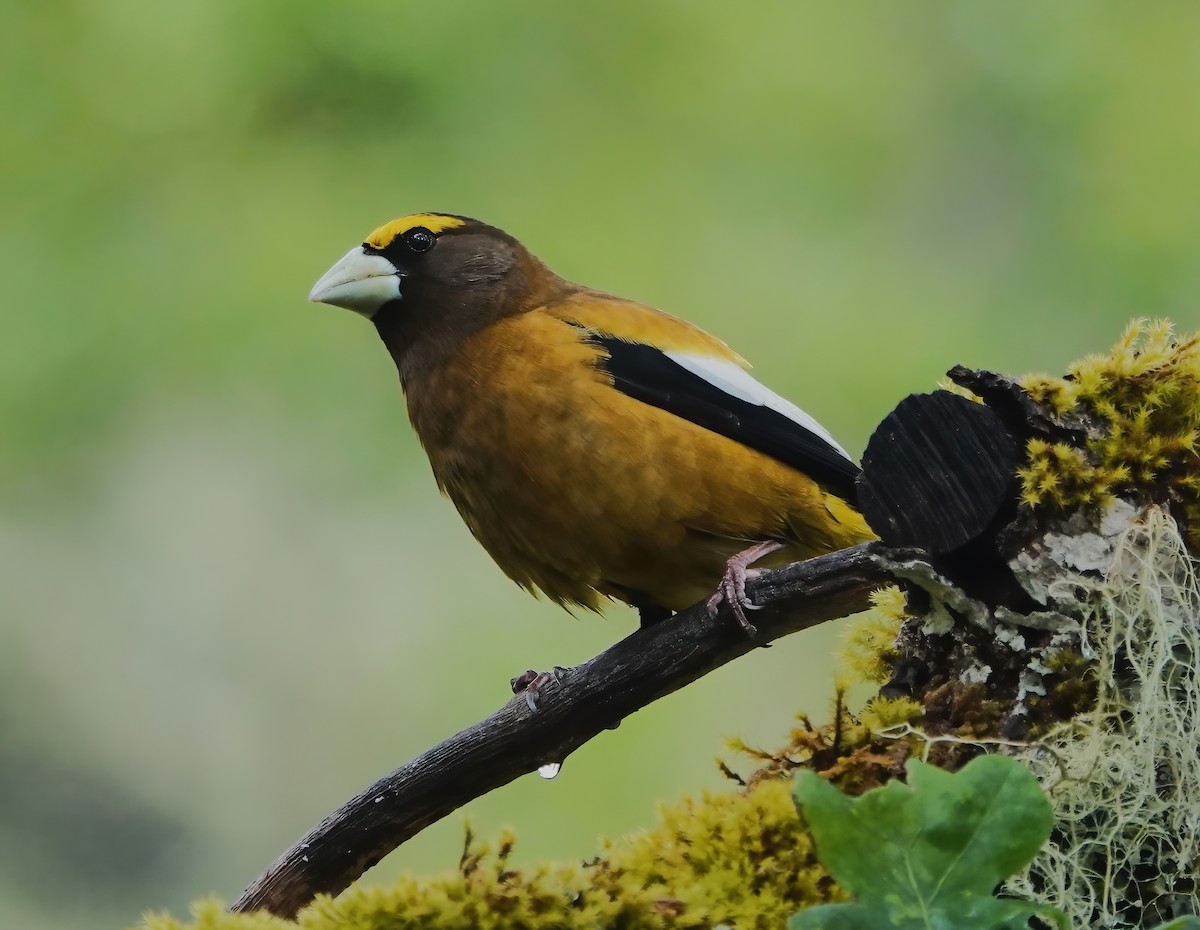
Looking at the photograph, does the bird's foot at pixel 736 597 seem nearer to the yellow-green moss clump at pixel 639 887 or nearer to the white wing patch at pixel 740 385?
the yellow-green moss clump at pixel 639 887

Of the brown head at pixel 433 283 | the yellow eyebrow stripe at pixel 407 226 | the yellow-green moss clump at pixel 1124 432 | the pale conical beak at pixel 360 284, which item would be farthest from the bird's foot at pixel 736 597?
the yellow eyebrow stripe at pixel 407 226

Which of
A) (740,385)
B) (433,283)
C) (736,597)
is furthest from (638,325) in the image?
(736,597)

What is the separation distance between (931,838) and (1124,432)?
0.64 meters

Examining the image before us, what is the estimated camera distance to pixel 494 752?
1825 millimetres

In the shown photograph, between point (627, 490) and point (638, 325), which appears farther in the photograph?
point (638, 325)

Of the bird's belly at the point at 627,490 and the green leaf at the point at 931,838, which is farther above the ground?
the bird's belly at the point at 627,490

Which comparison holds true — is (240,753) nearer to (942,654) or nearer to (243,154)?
(243,154)

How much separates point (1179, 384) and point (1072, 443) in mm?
147

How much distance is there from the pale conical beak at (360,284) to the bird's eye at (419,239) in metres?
0.07

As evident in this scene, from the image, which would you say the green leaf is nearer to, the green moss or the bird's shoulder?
the green moss

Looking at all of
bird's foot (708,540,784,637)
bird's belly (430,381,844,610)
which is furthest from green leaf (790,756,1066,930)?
bird's belly (430,381,844,610)

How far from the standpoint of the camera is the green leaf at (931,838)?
39.8 inches

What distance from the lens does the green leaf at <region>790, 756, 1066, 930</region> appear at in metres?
1.01

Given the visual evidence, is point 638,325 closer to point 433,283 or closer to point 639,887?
point 433,283
